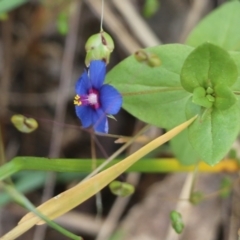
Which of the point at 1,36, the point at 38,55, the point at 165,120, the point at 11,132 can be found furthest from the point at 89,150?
the point at 165,120

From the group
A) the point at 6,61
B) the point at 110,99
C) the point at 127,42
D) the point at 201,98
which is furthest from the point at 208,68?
the point at 6,61

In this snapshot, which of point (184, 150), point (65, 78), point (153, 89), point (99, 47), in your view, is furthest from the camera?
point (65, 78)

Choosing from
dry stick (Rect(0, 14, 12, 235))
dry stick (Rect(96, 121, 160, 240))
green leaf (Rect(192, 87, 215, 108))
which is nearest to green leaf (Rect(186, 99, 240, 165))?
green leaf (Rect(192, 87, 215, 108))

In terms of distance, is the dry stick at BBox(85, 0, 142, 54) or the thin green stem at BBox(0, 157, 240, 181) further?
the dry stick at BBox(85, 0, 142, 54)

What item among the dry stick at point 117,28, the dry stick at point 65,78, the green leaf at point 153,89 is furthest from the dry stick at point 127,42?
the green leaf at point 153,89

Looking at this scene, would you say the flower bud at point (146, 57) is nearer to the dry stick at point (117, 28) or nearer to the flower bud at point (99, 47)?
the flower bud at point (99, 47)

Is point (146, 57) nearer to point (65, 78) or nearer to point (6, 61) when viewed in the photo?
point (65, 78)

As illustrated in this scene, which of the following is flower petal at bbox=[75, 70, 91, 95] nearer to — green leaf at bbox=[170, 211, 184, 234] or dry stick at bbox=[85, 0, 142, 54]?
green leaf at bbox=[170, 211, 184, 234]
